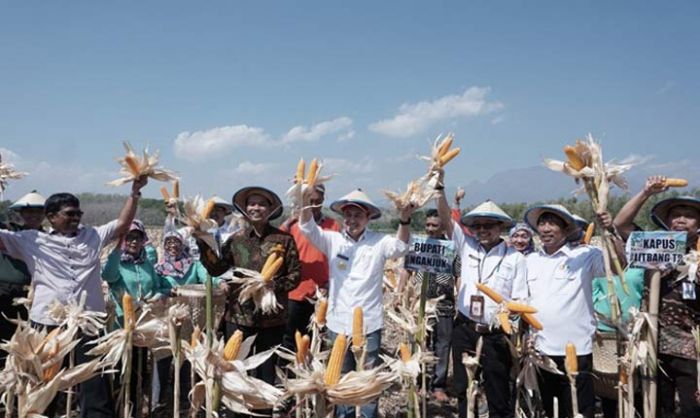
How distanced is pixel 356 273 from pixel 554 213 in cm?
196

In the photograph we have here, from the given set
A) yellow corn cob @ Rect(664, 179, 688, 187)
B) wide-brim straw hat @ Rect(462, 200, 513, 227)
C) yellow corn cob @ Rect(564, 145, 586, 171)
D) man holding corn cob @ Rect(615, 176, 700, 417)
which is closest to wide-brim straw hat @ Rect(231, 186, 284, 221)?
wide-brim straw hat @ Rect(462, 200, 513, 227)

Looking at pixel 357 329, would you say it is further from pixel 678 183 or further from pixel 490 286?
pixel 678 183

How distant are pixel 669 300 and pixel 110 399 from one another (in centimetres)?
521

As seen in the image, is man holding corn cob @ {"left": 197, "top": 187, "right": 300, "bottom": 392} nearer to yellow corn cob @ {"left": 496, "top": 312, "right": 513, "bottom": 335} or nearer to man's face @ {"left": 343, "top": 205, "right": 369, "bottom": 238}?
man's face @ {"left": 343, "top": 205, "right": 369, "bottom": 238}

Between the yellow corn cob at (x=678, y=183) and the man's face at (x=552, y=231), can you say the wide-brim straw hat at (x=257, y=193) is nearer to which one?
the man's face at (x=552, y=231)

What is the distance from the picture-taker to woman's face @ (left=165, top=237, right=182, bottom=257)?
5.56 m

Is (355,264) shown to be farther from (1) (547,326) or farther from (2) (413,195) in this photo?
(1) (547,326)

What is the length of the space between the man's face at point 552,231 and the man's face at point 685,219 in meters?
0.90

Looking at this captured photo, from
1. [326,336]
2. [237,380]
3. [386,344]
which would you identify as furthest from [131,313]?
[386,344]

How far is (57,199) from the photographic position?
177 inches

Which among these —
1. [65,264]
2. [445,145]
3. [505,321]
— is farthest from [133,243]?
[505,321]

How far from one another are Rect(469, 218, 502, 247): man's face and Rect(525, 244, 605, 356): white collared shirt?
50cm

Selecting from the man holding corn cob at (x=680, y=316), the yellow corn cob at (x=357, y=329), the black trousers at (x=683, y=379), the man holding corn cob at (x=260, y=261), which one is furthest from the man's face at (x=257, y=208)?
the black trousers at (x=683, y=379)

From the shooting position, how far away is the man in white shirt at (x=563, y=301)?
4293 mm
